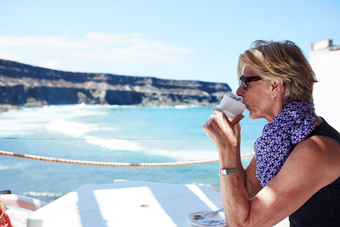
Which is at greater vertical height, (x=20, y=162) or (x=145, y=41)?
(x=145, y=41)

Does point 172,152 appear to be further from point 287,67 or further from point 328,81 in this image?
point 287,67

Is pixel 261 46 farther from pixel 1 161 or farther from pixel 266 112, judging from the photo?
pixel 1 161

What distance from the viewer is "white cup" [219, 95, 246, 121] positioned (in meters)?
1.02

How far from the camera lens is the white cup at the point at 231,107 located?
102cm

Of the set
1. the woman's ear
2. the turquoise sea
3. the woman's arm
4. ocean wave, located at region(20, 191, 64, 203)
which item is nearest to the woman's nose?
the woman's ear

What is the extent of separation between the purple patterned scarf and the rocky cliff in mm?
51340

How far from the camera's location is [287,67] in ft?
3.43

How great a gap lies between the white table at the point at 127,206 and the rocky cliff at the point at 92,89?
51.1 meters

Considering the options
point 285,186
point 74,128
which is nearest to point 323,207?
point 285,186

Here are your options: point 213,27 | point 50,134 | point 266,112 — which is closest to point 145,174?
point 266,112

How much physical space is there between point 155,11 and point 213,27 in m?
12.8

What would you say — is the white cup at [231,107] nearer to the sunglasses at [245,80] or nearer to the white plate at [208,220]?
the sunglasses at [245,80]

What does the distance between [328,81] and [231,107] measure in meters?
2.29

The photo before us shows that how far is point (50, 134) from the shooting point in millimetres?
25625
